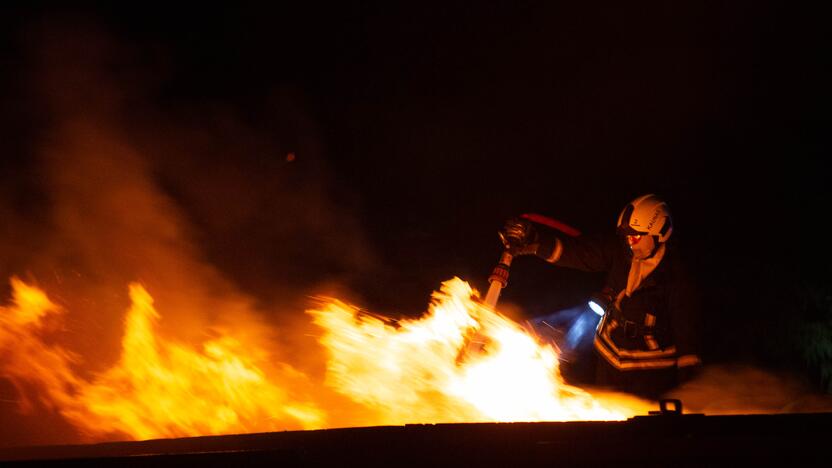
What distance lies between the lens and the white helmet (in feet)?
17.1

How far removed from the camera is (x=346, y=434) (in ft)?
7.02

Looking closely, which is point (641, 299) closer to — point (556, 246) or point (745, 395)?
point (556, 246)

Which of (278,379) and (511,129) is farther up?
(511,129)

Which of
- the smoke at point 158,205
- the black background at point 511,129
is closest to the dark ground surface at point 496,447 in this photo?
the smoke at point 158,205

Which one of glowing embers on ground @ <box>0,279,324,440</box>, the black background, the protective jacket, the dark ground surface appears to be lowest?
the dark ground surface

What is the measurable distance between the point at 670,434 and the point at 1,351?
4.19m

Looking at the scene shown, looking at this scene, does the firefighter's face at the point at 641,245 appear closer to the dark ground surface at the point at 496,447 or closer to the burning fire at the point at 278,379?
the burning fire at the point at 278,379

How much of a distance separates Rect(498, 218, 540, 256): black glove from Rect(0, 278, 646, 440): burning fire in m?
0.58

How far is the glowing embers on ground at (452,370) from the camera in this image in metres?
4.27

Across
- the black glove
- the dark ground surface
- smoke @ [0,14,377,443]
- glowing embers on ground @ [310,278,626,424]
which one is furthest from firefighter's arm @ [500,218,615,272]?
the dark ground surface

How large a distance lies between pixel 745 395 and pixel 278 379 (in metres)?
3.23

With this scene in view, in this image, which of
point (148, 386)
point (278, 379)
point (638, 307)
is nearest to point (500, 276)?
point (638, 307)

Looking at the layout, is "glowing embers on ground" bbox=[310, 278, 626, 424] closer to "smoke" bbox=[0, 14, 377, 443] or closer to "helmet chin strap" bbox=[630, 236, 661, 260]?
"smoke" bbox=[0, 14, 377, 443]

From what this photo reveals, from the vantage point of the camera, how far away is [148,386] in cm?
432
